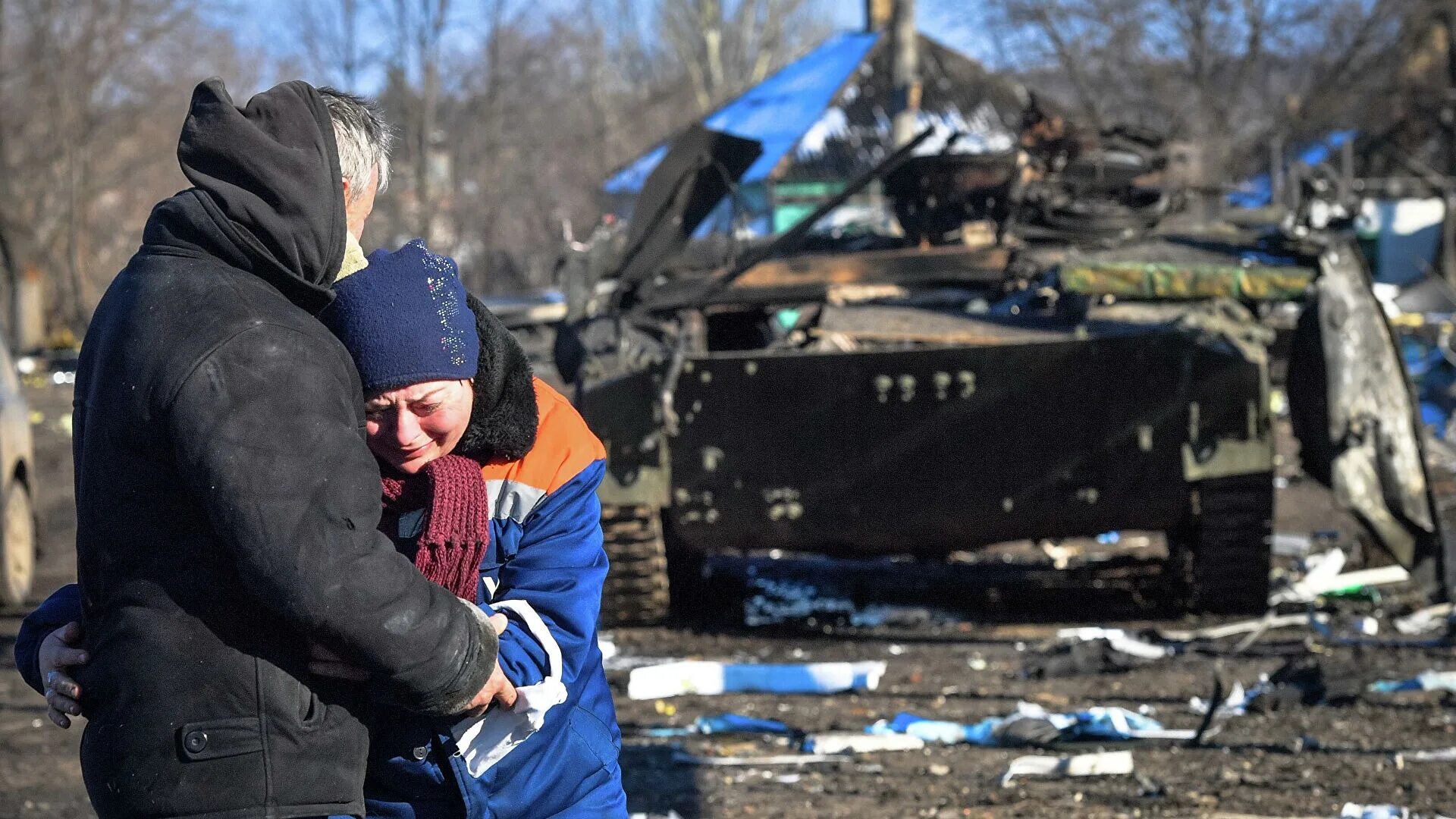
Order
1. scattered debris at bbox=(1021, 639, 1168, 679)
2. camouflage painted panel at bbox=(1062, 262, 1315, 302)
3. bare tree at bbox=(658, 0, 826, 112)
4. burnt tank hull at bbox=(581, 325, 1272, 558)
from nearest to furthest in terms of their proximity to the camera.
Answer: scattered debris at bbox=(1021, 639, 1168, 679) < burnt tank hull at bbox=(581, 325, 1272, 558) < camouflage painted panel at bbox=(1062, 262, 1315, 302) < bare tree at bbox=(658, 0, 826, 112)

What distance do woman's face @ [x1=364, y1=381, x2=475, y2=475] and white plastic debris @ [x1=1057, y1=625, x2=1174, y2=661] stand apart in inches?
185

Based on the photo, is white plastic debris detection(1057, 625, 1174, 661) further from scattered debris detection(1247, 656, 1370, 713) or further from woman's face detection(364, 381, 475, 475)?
woman's face detection(364, 381, 475, 475)

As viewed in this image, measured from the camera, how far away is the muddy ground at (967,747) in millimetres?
4520

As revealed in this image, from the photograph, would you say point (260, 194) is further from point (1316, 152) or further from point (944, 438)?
point (1316, 152)

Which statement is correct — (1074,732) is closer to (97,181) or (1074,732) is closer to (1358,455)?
(1358,455)

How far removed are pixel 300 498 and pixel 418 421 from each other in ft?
0.96

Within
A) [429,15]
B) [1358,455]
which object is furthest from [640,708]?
[429,15]

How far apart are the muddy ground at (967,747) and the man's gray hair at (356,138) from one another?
104 inches

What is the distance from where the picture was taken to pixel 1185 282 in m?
7.43

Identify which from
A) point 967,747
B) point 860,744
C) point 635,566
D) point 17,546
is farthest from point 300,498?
point 17,546

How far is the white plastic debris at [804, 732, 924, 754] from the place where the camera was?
515cm

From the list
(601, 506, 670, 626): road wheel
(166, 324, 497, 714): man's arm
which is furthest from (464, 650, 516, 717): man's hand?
(601, 506, 670, 626): road wheel

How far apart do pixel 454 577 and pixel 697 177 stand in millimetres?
5500

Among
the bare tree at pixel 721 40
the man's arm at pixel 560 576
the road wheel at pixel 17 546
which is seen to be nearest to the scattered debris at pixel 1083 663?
the man's arm at pixel 560 576
